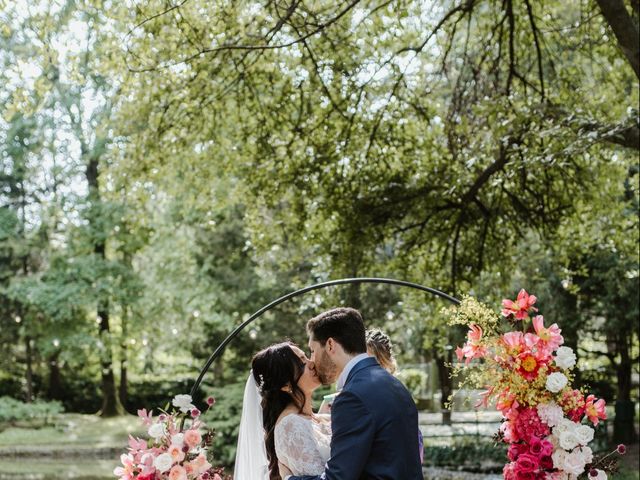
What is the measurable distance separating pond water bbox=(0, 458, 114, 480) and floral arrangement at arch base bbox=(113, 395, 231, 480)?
11843mm

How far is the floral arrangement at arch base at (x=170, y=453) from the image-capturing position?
154 inches

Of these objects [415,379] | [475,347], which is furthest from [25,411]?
[475,347]

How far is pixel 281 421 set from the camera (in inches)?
158

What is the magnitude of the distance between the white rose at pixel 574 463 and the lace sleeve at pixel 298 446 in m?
→ 1.10

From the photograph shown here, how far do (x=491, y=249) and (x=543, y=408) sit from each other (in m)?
7.00

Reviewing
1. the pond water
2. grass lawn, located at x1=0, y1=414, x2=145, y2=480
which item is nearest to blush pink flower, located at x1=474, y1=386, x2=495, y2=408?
the pond water

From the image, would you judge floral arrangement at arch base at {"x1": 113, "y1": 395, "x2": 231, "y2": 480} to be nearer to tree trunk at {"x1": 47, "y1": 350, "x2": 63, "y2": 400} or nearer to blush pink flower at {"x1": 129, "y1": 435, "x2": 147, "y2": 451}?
blush pink flower at {"x1": 129, "y1": 435, "x2": 147, "y2": 451}

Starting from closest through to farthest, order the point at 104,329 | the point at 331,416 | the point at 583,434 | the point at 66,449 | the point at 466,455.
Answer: the point at 331,416 < the point at 583,434 < the point at 466,455 < the point at 66,449 < the point at 104,329

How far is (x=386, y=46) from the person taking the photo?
9.70 metres

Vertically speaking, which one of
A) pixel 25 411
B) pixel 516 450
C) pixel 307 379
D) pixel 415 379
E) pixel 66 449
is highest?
pixel 307 379

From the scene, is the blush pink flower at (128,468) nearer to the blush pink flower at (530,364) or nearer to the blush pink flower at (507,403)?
the blush pink flower at (507,403)

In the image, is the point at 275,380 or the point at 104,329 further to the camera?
the point at 104,329

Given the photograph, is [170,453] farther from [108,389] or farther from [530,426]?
[108,389]

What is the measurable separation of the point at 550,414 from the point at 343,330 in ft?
3.63
